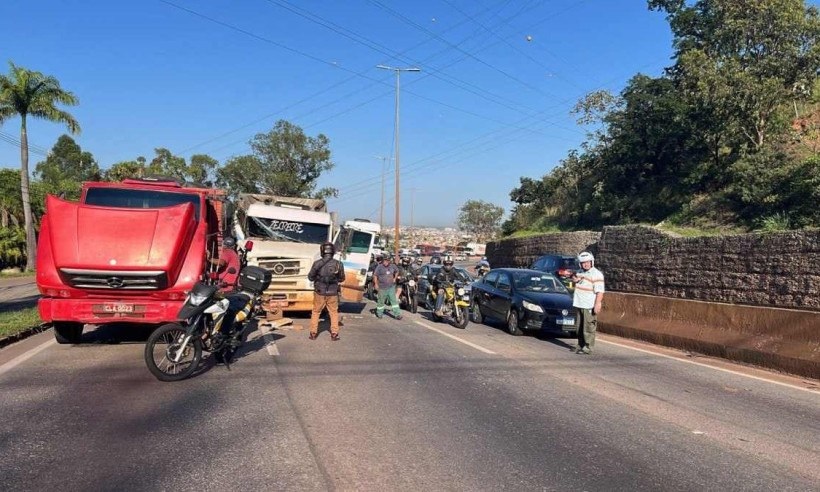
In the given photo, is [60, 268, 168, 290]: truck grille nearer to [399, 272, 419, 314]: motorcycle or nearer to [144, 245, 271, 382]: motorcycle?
[144, 245, 271, 382]: motorcycle

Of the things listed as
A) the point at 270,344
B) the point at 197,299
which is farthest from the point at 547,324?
the point at 197,299

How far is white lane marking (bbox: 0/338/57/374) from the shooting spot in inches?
319

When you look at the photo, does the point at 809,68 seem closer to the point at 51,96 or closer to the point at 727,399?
the point at 727,399

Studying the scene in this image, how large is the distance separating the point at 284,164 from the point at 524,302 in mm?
41538

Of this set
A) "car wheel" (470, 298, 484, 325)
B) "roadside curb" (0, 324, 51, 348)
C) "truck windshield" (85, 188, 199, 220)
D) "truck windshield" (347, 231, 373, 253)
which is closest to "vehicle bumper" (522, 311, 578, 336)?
"car wheel" (470, 298, 484, 325)

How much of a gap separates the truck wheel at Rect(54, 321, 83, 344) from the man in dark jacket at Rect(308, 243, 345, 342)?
3.77m

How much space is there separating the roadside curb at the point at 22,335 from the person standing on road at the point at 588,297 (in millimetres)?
9423

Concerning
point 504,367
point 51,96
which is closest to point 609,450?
point 504,367

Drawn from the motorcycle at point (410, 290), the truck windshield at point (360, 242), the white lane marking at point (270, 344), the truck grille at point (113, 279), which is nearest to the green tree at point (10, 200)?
the truck windshield at point (360, 242)

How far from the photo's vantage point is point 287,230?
610 inches

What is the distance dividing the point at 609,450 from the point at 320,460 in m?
2.43

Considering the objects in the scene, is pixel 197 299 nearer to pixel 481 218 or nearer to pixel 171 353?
pixel 171 353

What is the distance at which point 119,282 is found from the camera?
8.48 metres

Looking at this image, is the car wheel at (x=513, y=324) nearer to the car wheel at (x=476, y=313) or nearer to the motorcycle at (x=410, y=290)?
the car wheel at (x=476, y=313)
